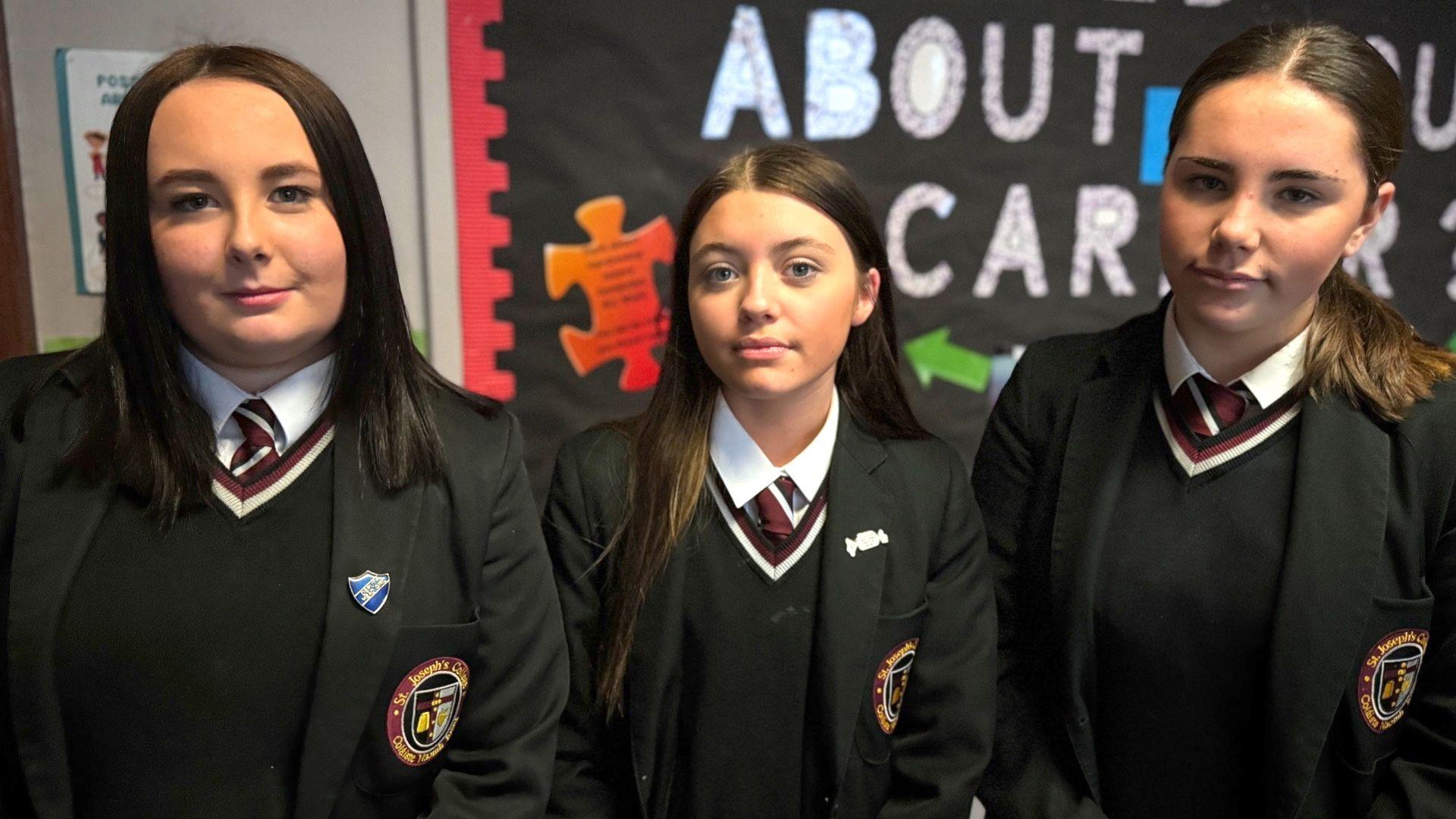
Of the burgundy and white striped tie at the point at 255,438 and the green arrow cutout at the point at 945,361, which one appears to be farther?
the green arrow cutout at the point at 945,361

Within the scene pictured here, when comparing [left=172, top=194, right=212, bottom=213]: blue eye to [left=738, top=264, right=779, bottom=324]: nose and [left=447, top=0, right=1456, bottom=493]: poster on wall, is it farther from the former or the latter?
→ [left=447, top=0, right=1456, bottom=493]: poster on wall

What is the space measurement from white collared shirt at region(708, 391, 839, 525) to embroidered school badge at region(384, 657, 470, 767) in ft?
1.26

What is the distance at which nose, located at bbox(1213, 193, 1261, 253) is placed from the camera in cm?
113

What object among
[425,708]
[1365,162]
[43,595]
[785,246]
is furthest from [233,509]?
[1365,162]

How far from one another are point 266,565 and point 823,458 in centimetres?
66

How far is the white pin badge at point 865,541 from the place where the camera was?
1268 mm

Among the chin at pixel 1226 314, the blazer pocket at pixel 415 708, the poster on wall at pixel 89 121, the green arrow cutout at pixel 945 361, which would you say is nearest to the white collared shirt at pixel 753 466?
the blazer pocket at pixel 415 708

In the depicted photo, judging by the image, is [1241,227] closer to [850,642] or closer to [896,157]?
[850,642]

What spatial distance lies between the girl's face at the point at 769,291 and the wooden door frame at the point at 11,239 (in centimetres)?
116

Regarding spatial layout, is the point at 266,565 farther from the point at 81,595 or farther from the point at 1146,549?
the point at 1146,549

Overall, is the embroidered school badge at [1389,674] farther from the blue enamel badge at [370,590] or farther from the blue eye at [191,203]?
the blue eye at [191,203]

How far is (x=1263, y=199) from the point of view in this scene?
3.78 ft

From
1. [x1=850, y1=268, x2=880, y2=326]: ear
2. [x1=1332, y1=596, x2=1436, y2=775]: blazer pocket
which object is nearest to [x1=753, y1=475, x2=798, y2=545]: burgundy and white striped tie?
[x1=850, y1=268, x2=880, y2=326]: ear

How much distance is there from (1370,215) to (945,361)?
0.98 meters
